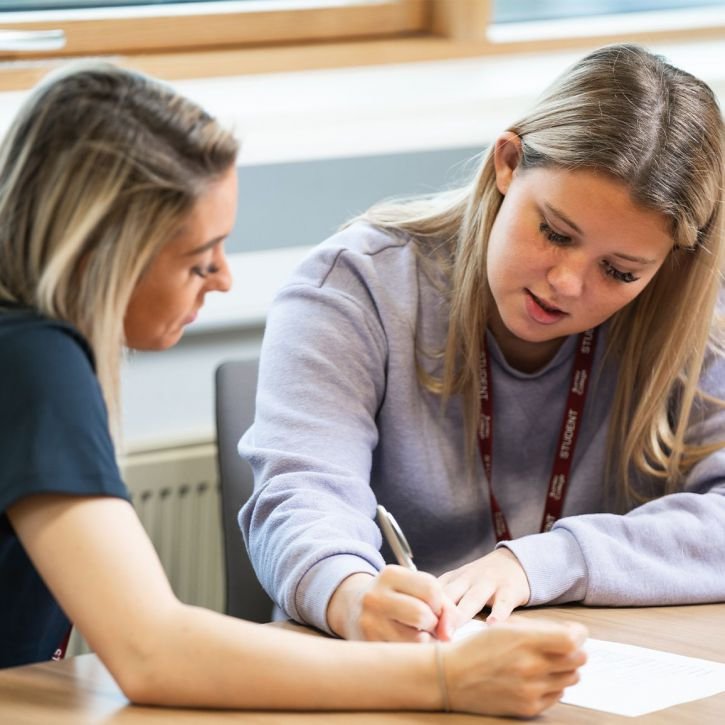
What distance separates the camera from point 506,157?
171cm

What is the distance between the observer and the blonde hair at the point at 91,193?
1.19m

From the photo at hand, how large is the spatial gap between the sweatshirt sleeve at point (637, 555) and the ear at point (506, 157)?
44 cm

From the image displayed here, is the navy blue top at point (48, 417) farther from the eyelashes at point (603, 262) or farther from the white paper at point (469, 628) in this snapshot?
the eyelashes at point (603, 262)

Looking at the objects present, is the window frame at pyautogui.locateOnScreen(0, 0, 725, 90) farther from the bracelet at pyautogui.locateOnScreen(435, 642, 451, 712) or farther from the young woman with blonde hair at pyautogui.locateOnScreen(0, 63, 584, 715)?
the bracelet at pyautogui.locateOnScreen(435, 642, 451, 712)

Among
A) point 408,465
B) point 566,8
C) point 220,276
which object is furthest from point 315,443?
point 566,8

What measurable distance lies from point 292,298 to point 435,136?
890mm

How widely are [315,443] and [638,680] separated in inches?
19.2

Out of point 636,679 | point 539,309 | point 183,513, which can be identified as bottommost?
point 183,513

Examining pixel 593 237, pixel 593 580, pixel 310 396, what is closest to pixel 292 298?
pixel 310 396

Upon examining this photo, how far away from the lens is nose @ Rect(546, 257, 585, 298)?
1609mm

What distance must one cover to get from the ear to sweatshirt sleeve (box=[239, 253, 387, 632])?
0.23m

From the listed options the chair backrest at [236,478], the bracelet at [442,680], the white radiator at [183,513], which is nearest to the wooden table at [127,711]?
the bracelet at [442,680]

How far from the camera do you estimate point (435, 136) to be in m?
2.54

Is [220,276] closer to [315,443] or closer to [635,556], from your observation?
[315,443]
